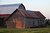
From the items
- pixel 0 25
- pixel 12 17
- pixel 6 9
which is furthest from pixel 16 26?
pixel 6 9

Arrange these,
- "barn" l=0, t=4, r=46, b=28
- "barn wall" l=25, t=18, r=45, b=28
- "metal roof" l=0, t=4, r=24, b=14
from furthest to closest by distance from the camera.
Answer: "metal roof" l=0, t=4, r=24, b=14 → "barn wall" l=25, t=18, r=45, b=28 → "barn" l=0, t=4, r=46, b=28

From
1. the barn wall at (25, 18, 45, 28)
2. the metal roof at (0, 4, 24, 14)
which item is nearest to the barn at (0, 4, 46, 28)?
the barn wall at (25, 18, 45, 28)

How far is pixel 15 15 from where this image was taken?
4734cm

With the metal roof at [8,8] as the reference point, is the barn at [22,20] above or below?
below

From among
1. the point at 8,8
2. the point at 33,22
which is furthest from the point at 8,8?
the point at 33,22

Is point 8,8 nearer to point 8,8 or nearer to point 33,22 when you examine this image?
point 8,8

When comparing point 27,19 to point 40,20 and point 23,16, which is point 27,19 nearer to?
point 23,16

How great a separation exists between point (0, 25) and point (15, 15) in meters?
8.09

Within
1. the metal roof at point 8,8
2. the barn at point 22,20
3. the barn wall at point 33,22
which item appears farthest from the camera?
the metal roof at point 8,8

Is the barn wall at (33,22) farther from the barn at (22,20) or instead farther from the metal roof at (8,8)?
the metal roof at (8,8)

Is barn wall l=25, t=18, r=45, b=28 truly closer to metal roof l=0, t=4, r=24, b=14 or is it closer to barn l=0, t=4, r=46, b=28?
barn l=0, t=4, r=46, b=28

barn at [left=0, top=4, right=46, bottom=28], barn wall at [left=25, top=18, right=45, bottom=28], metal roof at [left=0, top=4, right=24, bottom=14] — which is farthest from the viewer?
metal roof at [left=0, top=4, right=24, bottom=14]

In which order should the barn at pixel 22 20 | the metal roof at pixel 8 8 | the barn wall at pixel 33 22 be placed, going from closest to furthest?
the barn at pixel 22 20 → the barn wall at pixel 33 22 → the metal roof at pixel 8 8

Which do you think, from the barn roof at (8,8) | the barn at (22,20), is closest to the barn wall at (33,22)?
the barn at (22,20)
